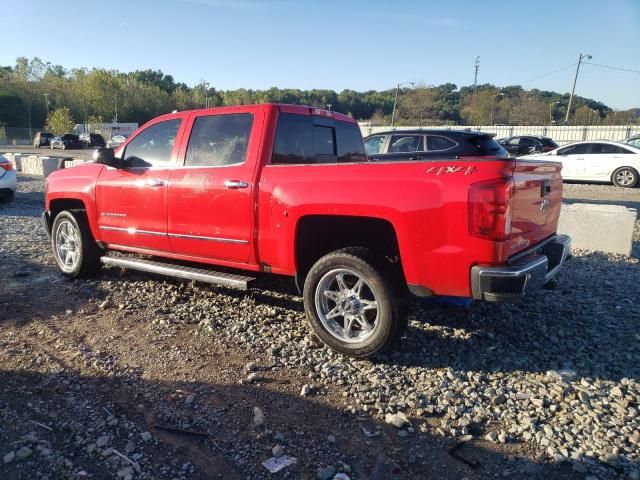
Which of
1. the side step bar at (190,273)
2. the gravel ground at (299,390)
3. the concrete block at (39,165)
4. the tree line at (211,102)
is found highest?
the tree line at (211,102)

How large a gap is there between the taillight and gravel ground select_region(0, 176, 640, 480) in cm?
114

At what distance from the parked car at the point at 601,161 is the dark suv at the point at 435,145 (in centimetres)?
710

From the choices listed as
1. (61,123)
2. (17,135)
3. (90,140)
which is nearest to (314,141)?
(90,140)

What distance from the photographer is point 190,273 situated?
471 cm

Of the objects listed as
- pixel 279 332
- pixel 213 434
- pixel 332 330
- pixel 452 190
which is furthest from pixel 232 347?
pixel 452 190

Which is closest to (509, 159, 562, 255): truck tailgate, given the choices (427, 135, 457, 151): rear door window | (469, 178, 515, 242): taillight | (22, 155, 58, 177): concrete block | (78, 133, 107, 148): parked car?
(469, 178, 515, 242): taillight

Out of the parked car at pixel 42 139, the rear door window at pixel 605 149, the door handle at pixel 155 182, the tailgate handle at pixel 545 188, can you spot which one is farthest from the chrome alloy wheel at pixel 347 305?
the parked car at pixel 42 139

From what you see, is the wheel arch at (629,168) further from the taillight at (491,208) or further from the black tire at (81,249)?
the black tire at (81,249)

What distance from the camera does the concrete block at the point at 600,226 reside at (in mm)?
7281

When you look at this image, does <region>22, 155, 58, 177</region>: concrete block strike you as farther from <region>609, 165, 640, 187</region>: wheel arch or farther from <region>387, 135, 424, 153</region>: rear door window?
<region>609, 165, 640, 187</region>: wheel arch

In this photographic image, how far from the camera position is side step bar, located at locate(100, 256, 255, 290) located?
14.5 ft

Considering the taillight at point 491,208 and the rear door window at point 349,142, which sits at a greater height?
the rear door window at point 349,142

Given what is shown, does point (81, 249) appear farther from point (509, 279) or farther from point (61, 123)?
point (61, 123)

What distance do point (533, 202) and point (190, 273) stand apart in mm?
3098
